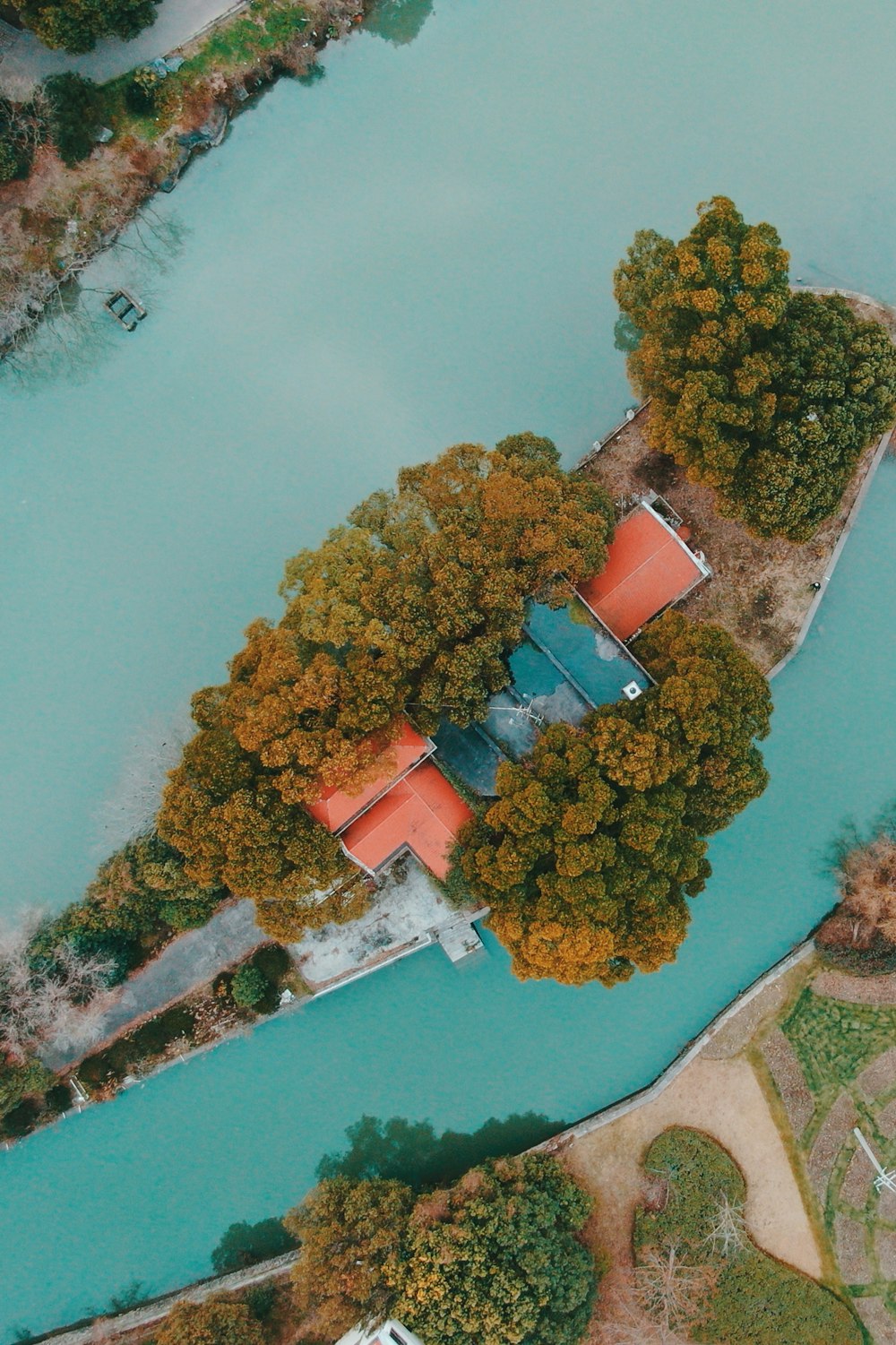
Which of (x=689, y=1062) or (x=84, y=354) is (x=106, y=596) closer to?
(x=84, y=354)

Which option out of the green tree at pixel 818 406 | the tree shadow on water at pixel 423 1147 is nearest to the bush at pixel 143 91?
the green tree at pixel 818 406

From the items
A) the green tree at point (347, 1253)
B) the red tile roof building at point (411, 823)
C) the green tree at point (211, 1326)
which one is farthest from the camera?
the red tile roof building at point (411, 823)

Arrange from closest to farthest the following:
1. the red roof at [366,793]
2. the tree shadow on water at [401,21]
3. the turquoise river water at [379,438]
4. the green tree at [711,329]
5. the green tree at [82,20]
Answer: the green tree at [711,329] < the red roof at [366,793] < the green tree at [82,20] < the turquoise river water at [379,438] < the tree shadow on water at [401,21]

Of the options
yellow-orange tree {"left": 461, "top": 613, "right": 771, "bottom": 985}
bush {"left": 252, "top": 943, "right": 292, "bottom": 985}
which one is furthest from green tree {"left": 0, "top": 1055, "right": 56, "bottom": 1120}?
yellow-orange tree {"left": 461, "top": 613, "right": 771, "bottom": 985}

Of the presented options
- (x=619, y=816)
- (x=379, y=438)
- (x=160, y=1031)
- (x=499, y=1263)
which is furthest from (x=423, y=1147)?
(x=379, y=438)

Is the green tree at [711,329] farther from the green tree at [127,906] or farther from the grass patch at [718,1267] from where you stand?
the grass patch at [718,1267]

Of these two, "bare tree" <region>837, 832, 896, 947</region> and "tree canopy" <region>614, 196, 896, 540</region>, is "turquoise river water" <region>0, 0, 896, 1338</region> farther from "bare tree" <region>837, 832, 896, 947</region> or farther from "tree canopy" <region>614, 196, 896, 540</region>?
"tree canopy" <region>614, 196, 896, 540</region>

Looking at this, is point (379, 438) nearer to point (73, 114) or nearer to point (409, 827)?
point (409, 827)
